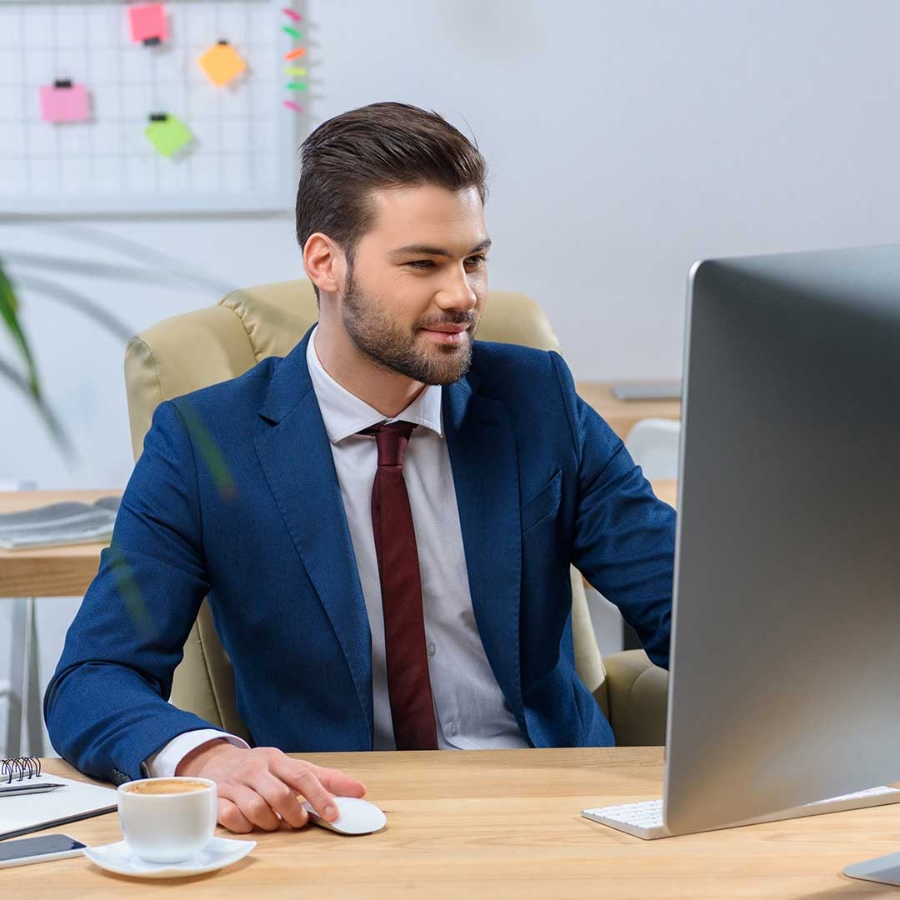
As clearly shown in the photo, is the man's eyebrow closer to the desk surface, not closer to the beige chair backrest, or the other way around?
the beige chair backrest

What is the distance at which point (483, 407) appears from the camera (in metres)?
1.49

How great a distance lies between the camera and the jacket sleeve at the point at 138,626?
1.07 meters

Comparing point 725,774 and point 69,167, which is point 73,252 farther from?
point 725,774

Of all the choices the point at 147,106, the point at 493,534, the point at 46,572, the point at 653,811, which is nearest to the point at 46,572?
the point at 46,572

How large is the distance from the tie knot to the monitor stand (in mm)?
708

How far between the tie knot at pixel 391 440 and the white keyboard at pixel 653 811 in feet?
1.81

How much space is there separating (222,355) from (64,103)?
5.18ft

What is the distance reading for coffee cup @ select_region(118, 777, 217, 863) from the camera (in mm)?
824

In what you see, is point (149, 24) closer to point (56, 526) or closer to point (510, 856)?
point (56, 526)

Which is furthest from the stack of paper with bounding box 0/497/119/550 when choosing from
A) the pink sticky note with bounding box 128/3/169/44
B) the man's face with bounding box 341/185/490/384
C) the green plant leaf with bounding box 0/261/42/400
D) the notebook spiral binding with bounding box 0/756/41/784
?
the green plant leaf with bounding box 0/261/42/400

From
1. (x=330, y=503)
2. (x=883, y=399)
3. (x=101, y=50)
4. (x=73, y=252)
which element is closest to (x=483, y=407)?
(x=330, y=503)

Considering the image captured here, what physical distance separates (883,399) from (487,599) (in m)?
0.75

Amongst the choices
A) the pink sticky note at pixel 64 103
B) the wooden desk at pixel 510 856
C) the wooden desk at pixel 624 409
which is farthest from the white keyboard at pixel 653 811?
the pink sticky note at pixel 64 103

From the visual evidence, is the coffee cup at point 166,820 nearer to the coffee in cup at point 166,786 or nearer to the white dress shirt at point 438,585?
the coffee in cup at point 166,786
